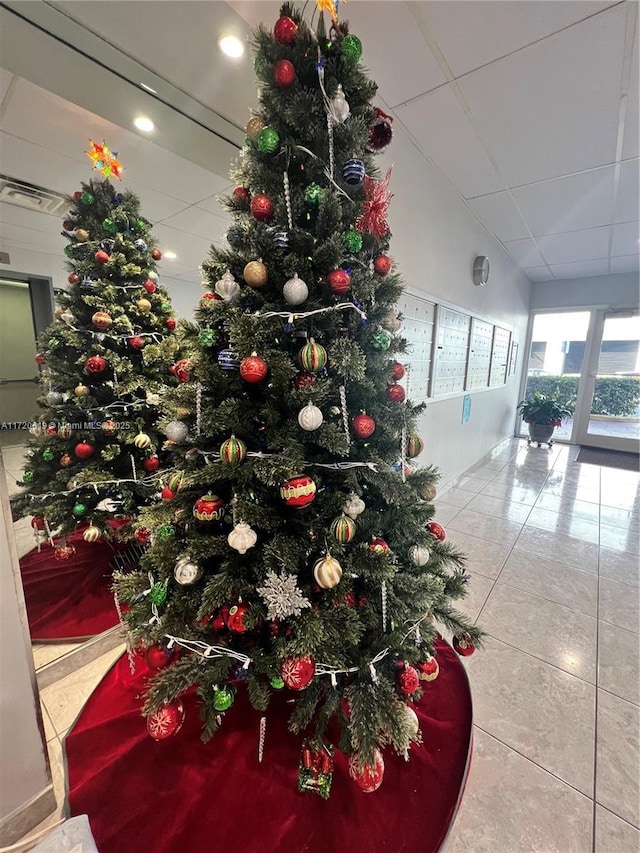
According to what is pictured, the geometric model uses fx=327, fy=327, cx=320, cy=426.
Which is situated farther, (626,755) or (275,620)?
(626,755)

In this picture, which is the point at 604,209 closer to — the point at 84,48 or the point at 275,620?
the point at 84,48

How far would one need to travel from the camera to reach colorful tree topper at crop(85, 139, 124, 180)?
3.37 feet

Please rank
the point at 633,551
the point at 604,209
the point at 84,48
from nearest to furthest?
the point at 84,48 → the point at 633,551 → the point at 604,209

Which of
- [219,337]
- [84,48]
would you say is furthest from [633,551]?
[84,48]

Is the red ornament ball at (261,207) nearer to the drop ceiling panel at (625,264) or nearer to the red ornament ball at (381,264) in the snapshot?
the red ornament ball at (381,264)

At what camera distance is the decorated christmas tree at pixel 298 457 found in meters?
0.77

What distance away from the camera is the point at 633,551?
91.3 inches

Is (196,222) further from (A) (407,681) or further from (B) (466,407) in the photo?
(B) (466,407)

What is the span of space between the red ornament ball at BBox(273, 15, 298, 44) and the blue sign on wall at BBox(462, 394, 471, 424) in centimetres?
297

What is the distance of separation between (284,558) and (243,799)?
2.29 feet

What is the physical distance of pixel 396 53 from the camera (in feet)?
4.65

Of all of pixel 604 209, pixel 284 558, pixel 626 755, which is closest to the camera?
pixel 284 558

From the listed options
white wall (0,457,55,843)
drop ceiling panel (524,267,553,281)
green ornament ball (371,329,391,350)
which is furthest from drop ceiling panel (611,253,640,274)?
white wall (0,457,55,843)

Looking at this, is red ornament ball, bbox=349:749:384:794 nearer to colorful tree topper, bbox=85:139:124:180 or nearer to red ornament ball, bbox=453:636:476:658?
red ornament ball, bbox=453:636:476:658
